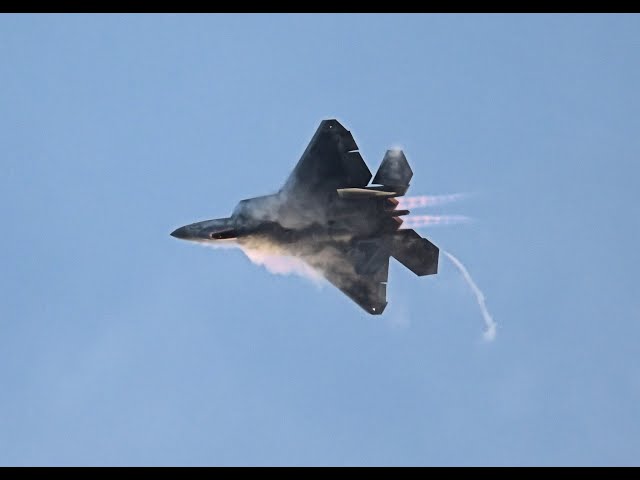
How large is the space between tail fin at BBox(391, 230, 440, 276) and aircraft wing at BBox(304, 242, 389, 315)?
823 mm

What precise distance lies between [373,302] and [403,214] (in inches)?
213

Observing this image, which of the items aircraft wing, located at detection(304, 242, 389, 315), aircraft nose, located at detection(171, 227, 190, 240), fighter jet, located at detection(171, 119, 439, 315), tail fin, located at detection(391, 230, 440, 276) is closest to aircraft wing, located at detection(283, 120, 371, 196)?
fighter jet, located at detection(171, 119, 439, 315)

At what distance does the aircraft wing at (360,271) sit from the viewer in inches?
2911

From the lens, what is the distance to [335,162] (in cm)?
7238

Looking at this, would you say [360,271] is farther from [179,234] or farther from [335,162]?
[179,234]

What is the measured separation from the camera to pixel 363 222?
7281 centimetres

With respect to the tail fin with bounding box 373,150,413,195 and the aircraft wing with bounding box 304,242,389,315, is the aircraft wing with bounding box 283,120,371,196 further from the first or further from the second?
the aircraft wing with bounding box 304,242,389,315

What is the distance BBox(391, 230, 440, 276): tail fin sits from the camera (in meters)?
73.8

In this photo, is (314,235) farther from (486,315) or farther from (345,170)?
(486,315)

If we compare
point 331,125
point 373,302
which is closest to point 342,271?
point 373,302

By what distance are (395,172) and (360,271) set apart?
6.04 m

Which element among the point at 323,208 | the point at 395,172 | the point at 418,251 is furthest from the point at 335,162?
the point at 418,251

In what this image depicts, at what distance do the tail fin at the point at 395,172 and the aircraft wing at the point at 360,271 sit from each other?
3697 mm

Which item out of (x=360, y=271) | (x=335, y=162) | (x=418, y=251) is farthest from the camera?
(x=360, y=271)
